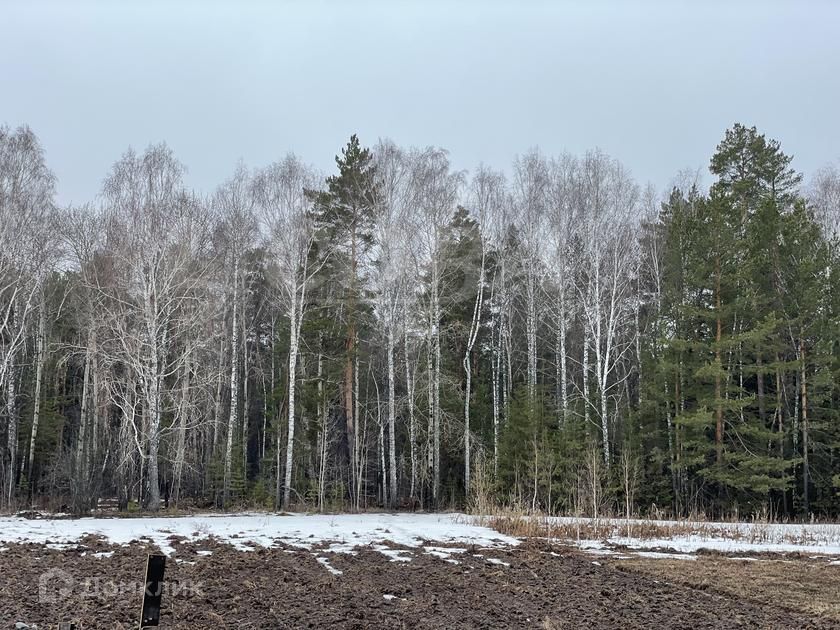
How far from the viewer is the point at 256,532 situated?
11570mm

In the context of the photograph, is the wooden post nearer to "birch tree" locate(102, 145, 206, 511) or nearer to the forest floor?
the forest floor

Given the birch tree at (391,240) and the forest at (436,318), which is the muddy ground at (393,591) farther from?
the birch tree at (391,240)

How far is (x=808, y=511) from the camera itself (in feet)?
63.1

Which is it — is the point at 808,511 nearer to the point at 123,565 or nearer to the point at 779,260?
the point at 779,260

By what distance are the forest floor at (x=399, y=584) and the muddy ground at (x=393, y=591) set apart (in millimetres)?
19

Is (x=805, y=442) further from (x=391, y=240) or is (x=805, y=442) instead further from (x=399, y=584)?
(x=399, y=584)

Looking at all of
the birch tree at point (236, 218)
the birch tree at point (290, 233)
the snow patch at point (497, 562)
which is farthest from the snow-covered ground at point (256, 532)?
the birch tree at point (236, 218)

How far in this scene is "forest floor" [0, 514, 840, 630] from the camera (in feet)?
18.1

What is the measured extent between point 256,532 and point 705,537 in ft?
28.4

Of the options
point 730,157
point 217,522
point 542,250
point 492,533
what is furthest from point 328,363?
point 730,157

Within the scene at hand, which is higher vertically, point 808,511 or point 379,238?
point 379,238

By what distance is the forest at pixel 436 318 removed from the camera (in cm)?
1869

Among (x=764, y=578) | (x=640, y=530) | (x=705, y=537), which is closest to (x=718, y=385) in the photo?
(x=705, y=537)

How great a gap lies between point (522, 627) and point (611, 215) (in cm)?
1892
